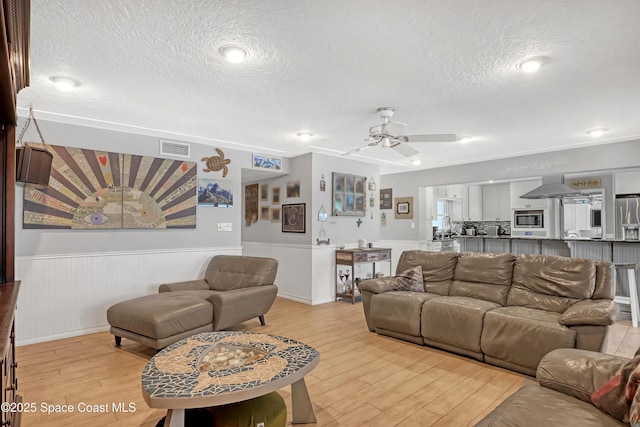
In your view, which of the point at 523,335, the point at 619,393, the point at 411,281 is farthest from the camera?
the point at 411,281

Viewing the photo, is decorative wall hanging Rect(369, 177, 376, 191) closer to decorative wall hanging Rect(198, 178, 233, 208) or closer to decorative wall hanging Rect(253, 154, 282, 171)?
decorative wall hanging Rect(253, 154, 282, 171)

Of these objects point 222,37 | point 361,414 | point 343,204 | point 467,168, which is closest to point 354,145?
point 343,204

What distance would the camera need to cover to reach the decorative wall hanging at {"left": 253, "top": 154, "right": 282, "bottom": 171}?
19.1 feet

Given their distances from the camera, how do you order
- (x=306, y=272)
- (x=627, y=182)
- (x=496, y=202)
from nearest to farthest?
1. (x=306, y=272)
2. (x=627, y=182)
3. (x=496, y=202)

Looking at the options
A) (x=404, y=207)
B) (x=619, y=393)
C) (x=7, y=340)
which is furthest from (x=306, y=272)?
(x=7, y=340)

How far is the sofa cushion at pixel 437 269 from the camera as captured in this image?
424 cm

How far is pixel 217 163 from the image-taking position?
210 inches

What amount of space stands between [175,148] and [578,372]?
4.83m

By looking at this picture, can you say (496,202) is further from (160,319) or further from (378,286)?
(160,319)

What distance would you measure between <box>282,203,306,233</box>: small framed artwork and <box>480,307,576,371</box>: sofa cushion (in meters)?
3.32

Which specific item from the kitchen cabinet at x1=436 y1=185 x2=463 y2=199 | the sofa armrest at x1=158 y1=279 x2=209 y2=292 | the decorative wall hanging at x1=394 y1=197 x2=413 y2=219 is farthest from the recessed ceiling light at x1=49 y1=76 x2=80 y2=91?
the kitchen cabinet at x1=436 y1=185 x2=463 y2=199

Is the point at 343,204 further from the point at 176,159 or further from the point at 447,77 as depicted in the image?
the point at 447,77

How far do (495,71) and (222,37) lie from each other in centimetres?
206

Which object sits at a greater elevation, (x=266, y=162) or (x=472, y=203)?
(x=266, y=162)
